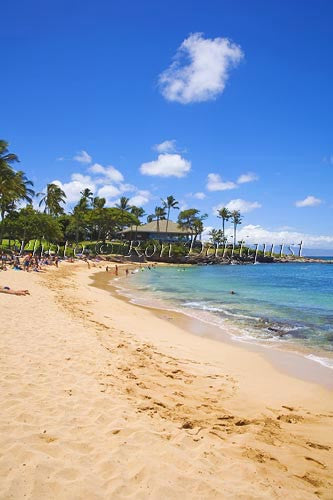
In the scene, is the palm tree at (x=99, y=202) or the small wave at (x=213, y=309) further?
the palm tree at (x=99, y=202)

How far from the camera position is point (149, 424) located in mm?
4973

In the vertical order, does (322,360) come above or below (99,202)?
below

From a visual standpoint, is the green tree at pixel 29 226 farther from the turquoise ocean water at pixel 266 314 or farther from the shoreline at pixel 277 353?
the shoreline at pixel 277 353

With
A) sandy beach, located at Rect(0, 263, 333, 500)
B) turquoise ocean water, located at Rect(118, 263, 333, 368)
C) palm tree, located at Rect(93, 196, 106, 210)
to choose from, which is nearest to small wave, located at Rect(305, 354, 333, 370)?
turquoise ocean water, located at Rect(118, 263, 333, 368)

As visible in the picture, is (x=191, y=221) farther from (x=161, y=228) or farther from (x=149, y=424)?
(x=149, y=424)

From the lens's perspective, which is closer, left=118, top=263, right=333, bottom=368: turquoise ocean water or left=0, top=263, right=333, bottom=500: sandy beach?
left=0, top=263, right=333, bottom=500: sandy beach

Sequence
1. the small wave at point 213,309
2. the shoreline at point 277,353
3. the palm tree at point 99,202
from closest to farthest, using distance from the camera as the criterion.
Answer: the shoreline at point 277,353 < the small wave at point 213,309 < the palm tree at point 99,202

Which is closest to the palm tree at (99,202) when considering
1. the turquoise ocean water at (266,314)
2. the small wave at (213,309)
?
the turquoise ocean water at (266,314)

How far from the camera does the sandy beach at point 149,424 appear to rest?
3562mm

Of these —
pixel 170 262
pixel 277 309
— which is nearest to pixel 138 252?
pixel 170 262

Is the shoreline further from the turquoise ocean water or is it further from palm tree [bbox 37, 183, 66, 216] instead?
palm tree [bbox 37, 183, 66, 216]

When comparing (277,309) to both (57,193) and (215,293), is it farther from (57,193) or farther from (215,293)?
(57,193)

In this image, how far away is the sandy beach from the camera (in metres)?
3.56

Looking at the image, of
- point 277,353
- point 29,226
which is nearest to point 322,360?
point 277,353
